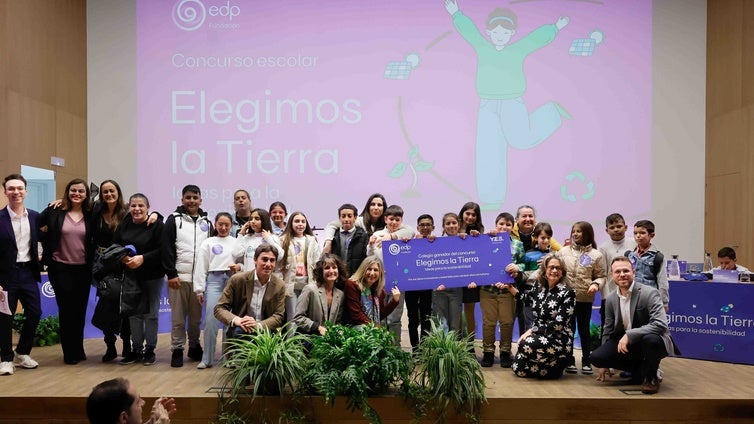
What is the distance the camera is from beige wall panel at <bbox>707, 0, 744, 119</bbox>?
8.63 meters

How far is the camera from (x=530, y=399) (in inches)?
159

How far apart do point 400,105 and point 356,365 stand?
201 inches

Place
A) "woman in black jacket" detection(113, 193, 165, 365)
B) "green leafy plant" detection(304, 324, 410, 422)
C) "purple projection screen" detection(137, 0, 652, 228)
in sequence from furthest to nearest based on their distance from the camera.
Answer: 1. "purple projection screen" detection(137, 0, 652, 228)
2. "woman in black jacket" detection(113, 193, 165, 365)
3. "green leafy plant" detection(304, 324, 410, 422)

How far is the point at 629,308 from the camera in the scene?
4.50 m

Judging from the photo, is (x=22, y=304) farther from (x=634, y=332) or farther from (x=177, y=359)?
(x=634, y=332)

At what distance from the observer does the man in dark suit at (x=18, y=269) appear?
15.6 feet

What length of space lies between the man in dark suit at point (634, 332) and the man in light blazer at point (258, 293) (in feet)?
7.32

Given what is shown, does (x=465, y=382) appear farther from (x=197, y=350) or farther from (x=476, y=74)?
(x=476, y=74)

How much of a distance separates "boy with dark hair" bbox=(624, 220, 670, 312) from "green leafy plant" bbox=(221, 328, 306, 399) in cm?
266

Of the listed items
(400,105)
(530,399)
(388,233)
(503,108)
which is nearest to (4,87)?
(400,105)

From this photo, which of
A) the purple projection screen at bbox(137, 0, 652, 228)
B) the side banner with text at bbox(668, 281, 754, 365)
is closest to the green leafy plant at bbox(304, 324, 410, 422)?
the side banner with text at bbox(668, 281, 754, 365)

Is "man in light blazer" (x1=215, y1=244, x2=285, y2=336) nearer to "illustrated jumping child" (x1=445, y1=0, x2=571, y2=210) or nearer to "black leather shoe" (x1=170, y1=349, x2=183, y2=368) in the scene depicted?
"black leather shoe" (x1=170, y1=349, x2=183, y2=368)

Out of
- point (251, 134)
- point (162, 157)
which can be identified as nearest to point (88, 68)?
point (162, 157)

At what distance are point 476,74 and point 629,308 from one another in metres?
4.72
